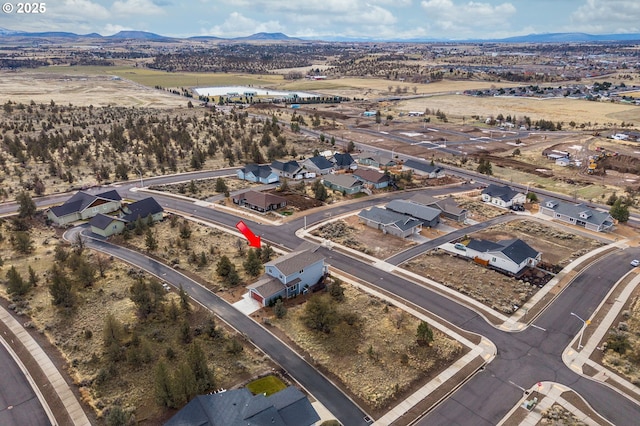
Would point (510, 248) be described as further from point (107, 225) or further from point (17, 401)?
point (107, 225)

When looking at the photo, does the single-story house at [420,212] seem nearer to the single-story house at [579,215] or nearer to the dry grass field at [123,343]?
the single-story house at [579,215]

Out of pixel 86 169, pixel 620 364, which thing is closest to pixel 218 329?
pixel 620 364

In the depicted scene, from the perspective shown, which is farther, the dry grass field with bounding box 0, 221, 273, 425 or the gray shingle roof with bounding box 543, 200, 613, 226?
the gray shingle roof with bounding box 543, 200, 613, 226

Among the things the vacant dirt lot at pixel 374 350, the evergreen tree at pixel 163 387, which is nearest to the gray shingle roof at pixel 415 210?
the vacant dirt lot at pixel 374 350

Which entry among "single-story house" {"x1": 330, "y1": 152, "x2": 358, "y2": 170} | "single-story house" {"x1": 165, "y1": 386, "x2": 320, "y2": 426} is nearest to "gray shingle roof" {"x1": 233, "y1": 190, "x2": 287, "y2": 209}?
"single-story house" {"x1": 330, "y1": 152, "x2": 358, "y2": 170}

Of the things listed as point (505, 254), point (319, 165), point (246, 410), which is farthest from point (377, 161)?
point (246, 410)

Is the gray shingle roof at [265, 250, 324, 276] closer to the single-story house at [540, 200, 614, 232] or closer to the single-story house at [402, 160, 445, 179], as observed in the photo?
the single-story house at [540, 200, 614, 232]
